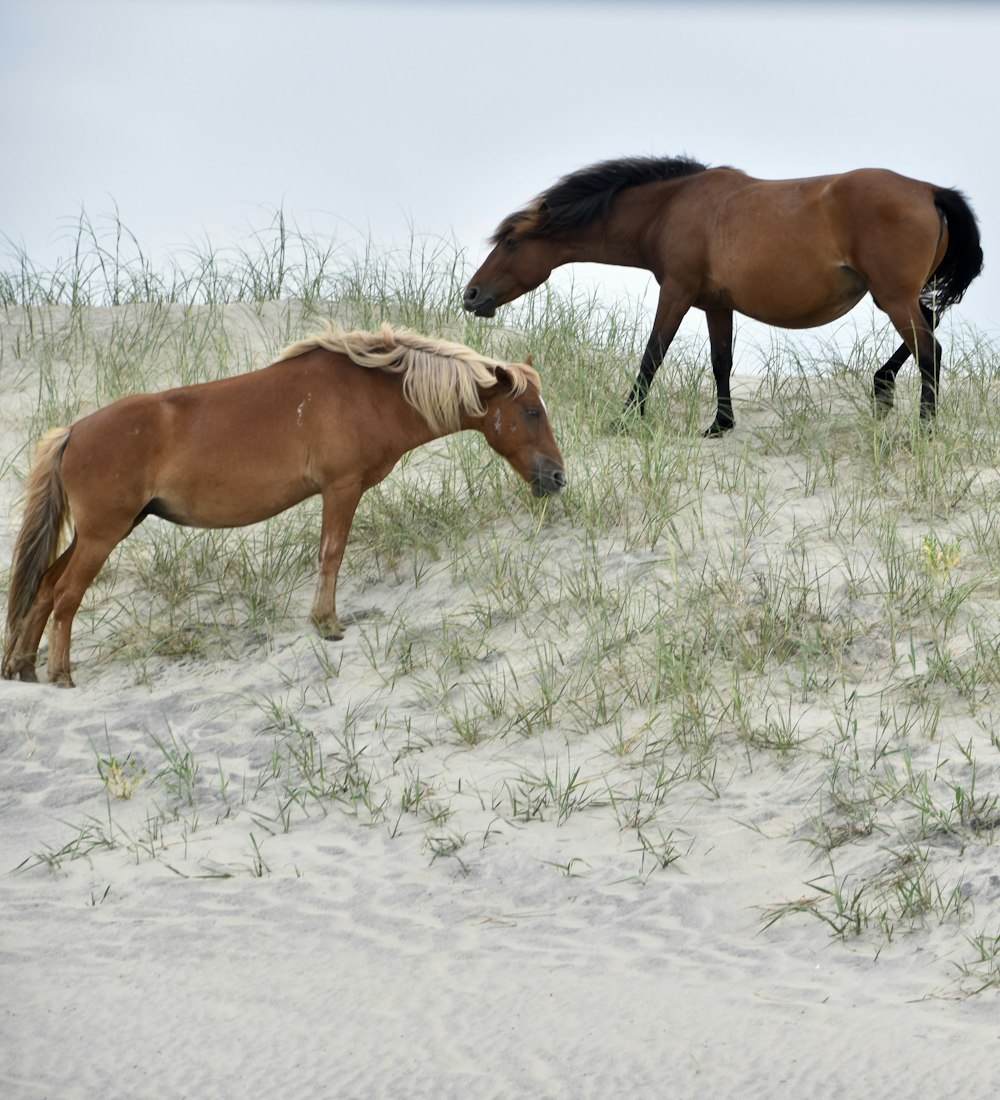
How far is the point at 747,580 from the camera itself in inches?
264

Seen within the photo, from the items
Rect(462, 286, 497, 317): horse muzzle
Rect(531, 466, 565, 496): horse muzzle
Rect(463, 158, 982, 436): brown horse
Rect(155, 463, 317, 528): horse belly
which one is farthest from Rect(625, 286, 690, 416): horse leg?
Rect(155, 463, 317, 528): horse belly

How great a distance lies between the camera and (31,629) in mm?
6762

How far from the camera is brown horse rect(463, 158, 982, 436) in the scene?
7.56 m

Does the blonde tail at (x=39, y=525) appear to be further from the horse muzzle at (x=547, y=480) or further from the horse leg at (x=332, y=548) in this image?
the horse muzzle at (x=547, y=480)

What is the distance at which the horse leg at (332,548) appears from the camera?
21.4ft

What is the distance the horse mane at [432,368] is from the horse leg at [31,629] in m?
1.47

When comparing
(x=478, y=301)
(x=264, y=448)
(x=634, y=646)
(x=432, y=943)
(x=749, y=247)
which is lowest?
(x=432, y=943)

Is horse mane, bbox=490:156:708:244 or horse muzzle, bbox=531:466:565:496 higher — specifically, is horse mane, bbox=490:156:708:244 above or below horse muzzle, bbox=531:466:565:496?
above

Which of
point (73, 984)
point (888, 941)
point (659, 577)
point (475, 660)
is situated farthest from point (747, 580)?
point (73, 984)

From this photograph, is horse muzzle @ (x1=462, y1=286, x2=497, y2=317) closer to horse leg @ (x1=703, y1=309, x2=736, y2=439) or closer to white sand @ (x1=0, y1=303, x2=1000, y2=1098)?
horse leg @ (x1=703, y1=309, x2=736, y2=439)

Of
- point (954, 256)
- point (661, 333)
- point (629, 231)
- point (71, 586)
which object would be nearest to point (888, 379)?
point (954, 256)

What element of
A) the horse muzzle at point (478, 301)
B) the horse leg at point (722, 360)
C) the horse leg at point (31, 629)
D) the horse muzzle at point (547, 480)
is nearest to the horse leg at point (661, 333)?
the horse leg at point (722, 360)

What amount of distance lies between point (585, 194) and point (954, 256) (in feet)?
7.12

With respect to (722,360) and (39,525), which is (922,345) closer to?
(722,360)
